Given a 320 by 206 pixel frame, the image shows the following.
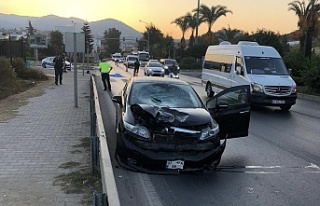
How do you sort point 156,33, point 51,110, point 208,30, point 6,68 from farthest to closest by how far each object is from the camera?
1. point 156,33
2. point 208,30
3. point 6,68
4. point 51,110

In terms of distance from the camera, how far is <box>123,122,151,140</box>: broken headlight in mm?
6418

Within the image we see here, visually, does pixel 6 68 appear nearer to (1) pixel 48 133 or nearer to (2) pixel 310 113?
(1) pixel 48 133

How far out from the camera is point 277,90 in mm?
14758

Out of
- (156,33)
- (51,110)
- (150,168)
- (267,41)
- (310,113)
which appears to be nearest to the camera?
(150,168)

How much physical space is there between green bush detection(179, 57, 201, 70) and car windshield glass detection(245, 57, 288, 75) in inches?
1685

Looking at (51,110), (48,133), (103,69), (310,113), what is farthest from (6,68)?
(310,113)

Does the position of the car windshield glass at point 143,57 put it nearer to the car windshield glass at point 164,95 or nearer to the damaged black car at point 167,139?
the car windshield glass at point 164,95

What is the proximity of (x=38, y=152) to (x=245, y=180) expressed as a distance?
3.82 meters

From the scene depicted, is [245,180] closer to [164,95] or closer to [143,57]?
[164,95]

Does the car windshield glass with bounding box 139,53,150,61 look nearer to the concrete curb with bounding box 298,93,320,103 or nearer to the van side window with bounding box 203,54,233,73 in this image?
the concrete curb with bounding box 298,93,320,103

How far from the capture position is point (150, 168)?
6418 mm

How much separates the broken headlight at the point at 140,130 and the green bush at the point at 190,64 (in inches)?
2081

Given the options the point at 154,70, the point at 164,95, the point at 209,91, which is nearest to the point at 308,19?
the point at 154,70

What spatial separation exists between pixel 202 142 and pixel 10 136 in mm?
4744
